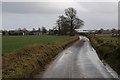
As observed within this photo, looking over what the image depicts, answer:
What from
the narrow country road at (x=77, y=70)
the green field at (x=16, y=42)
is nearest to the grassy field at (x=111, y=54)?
the narrow country road at (x=77, y=70)

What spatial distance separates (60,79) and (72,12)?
12927 centimetres

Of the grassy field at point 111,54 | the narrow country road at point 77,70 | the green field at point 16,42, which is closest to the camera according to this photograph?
the narrow country road at point 77,70

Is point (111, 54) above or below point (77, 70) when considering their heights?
above

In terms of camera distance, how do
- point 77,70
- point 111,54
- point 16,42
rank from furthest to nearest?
1. point 16,42
2. point 111,54
3. point 77,70

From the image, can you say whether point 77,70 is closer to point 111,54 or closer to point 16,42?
point 111,54

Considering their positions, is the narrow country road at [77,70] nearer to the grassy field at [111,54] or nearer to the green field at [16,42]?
the grassy field at [111,54]

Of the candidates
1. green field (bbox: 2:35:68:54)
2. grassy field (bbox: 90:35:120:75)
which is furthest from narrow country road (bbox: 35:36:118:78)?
green field (bbox: 2:35:68:54)

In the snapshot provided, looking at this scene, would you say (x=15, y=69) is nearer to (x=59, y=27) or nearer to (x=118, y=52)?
(x=118, y=52)

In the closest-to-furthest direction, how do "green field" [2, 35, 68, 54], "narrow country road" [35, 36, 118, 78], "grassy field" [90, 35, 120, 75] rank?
"narrow country road" [35, 36, 118, 78], "grassy field" [90, 35, 120, 75], "green field" [2, 35, 68, 54]

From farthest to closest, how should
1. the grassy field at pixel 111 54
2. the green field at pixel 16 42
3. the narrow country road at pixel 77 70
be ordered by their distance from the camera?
the green field at pixel 16 42, the grassy field at pixel 111 54, the narrow country road at pixel 77 70

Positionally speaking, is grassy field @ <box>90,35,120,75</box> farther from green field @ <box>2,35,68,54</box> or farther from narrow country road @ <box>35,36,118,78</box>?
green field @ <box>2,35,68,54</box>

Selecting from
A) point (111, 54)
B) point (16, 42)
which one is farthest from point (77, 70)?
point (16, 42)

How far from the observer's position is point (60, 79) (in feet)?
46.2

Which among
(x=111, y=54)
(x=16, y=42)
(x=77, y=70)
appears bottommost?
(x=77, y=70)
